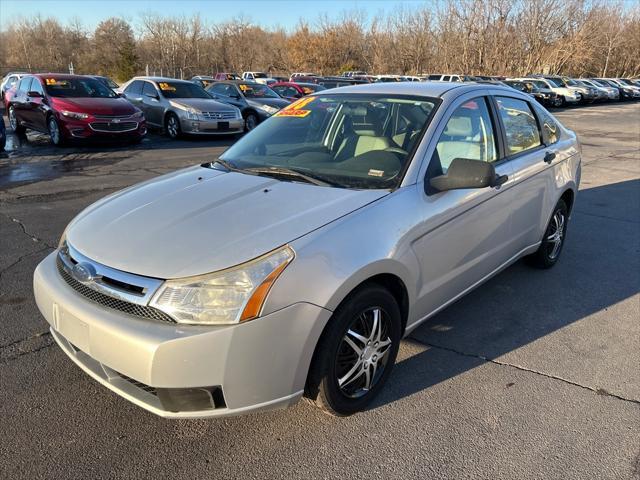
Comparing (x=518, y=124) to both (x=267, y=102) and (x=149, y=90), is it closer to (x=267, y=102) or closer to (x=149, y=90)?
(x=149, y=90)

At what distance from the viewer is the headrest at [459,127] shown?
3295 mm

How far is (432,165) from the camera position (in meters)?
3.07

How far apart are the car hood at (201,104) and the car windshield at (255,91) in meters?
3.19

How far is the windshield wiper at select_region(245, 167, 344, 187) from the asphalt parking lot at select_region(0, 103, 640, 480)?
1.22m

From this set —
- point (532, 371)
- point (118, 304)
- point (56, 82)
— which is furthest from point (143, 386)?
point (56, 82)

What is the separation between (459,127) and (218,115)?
11.2m

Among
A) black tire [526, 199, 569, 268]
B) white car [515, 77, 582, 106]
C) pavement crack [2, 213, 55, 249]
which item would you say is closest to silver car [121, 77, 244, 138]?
pavement crack [2, 213, 55, 249]

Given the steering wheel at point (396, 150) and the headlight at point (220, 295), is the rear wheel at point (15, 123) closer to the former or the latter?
the steering wheel at point (396, 150)

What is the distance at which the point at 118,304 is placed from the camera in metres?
2.26

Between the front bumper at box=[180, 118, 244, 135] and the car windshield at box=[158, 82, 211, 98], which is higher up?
the car windshield at box=[158, 82, 211, 98]

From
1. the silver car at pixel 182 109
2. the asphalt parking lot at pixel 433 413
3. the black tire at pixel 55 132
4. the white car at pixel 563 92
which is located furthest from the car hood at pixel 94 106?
the white car at pixel 563 92

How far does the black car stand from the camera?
52.4ft

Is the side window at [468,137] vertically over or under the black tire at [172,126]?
over

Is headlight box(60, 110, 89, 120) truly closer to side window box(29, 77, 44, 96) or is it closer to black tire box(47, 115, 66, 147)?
black tire box(47, 115, 66, 147)
